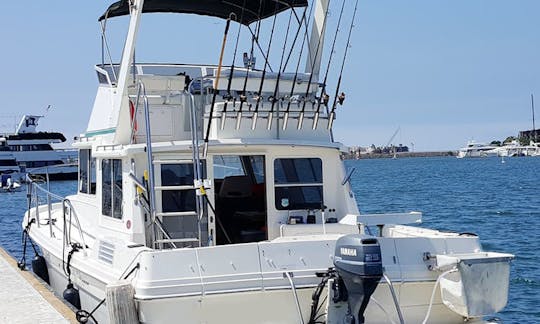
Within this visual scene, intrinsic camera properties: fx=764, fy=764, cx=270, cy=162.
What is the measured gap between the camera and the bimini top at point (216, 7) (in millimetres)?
11250

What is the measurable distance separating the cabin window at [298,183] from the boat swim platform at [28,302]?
2.94m

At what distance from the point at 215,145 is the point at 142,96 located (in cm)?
123

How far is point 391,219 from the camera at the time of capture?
8.87m

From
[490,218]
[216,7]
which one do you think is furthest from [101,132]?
[490,218]

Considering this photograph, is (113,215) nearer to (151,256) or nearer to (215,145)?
(215,145)

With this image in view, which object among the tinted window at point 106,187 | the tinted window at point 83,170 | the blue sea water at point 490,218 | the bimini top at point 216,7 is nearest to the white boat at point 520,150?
the blue sea water at point 490,218

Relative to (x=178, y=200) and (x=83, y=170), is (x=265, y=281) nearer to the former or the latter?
(x=178, y=200)

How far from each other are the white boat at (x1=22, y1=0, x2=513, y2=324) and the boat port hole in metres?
0.02

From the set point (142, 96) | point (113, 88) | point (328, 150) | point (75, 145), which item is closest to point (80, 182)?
point (75, 145)

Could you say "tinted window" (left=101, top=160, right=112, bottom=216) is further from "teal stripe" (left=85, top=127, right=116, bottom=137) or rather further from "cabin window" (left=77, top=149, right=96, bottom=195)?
"cabin window" (left=77, top=149, right=96, bottom=195)

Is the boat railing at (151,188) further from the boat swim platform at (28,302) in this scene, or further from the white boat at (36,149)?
the white boat at (36,149)

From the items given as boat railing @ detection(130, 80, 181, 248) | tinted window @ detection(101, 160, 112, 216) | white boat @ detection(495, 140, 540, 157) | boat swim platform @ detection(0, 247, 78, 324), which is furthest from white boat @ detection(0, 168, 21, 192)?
white boat @ detection(495, 140, 540, 157)

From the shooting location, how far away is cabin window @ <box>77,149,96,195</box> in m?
11.6

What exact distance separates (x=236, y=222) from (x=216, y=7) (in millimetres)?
3639
